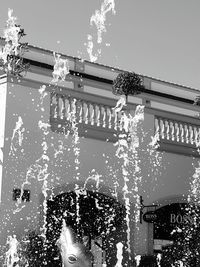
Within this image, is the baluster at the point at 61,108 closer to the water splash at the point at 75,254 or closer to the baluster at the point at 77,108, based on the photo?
the baluster at the point at 77,108

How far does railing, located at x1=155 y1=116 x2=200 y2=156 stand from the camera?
16156 mm

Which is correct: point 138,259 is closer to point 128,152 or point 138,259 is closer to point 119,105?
point 128,152

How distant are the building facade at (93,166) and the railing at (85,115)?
24 millimetres

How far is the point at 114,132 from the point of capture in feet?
50.1

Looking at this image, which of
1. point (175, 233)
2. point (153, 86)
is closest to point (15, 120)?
point (175, 233)

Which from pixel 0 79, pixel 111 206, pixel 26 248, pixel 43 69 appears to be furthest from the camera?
pixel 43 69

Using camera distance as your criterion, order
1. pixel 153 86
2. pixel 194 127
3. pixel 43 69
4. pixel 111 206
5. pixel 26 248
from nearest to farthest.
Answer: pixel 26 248
pixel 111 206
pixel 194 127
pixel 43 69
pixel 153 86

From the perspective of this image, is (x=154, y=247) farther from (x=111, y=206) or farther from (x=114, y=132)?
(x=114, y=132)

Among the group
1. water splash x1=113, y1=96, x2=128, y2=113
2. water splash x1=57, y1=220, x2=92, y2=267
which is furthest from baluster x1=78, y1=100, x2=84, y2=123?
water splash x1=57, y1=220, x2=92, y2=267

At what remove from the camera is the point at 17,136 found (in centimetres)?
1338

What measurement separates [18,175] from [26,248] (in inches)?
63.5

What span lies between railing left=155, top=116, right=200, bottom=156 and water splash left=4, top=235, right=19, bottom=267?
16.7 feet

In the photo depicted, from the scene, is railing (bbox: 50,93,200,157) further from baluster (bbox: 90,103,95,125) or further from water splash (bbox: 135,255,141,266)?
water splash (bbox: 135,255,141,266)

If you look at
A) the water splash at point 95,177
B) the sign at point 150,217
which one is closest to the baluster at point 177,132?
the sign at point 150,217
